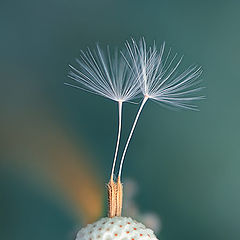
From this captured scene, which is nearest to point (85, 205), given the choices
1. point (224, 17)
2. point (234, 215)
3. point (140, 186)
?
point (140, 186)

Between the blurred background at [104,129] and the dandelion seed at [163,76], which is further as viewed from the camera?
the blurred background at [104,129]

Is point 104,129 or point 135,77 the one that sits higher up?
point 135,77

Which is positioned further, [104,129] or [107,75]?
[104,129]

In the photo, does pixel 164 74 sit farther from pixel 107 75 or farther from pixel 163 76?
pixel 107 75

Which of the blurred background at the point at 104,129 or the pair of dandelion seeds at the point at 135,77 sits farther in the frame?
the blurred background at the point at 104,129

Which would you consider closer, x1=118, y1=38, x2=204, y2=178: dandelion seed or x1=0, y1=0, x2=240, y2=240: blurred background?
x1=118, y1=38, x2=204, y2=178: dandelion seed

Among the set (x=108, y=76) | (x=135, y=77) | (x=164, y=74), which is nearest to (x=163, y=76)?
(x=164, y=74)

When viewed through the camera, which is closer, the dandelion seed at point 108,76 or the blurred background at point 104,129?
the dandelion seed at point 108,76
